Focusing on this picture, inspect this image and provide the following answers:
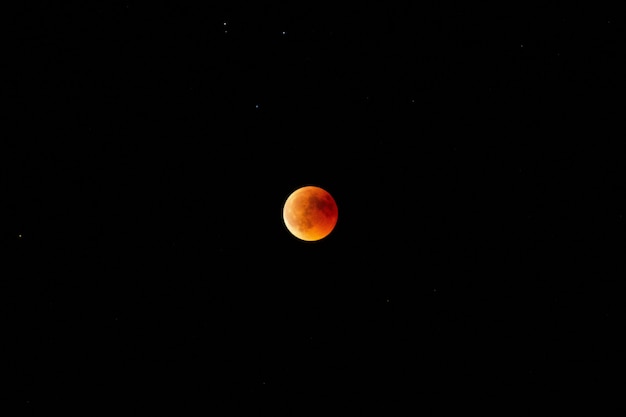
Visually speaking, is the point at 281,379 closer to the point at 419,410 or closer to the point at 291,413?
the point at 291,413

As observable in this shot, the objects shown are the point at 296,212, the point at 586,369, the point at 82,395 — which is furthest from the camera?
the point at 82,395

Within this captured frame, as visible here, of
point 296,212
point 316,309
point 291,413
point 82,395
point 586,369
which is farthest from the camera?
point 316,309

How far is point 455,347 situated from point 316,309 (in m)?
1.95

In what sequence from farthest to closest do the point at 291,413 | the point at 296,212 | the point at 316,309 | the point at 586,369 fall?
the point at 316,309 → the point at 291,413 → the point at 586,369 → the point at 296,212

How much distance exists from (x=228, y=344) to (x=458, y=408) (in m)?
3.10

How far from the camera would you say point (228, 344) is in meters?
7.27

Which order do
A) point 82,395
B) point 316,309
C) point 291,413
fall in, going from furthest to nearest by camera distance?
point 316,309 → point 291,413 → point 82,395

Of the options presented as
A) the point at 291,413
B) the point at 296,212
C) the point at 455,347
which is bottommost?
the point at 291,413

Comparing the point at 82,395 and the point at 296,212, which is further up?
the point at 296,212

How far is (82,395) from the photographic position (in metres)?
6.40

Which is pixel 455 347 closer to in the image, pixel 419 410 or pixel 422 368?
pixel 422 368

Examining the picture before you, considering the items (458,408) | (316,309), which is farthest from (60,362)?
(458,408)

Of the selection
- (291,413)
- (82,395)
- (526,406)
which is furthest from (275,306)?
(526,406)

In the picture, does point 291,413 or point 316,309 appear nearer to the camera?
point 291,413
